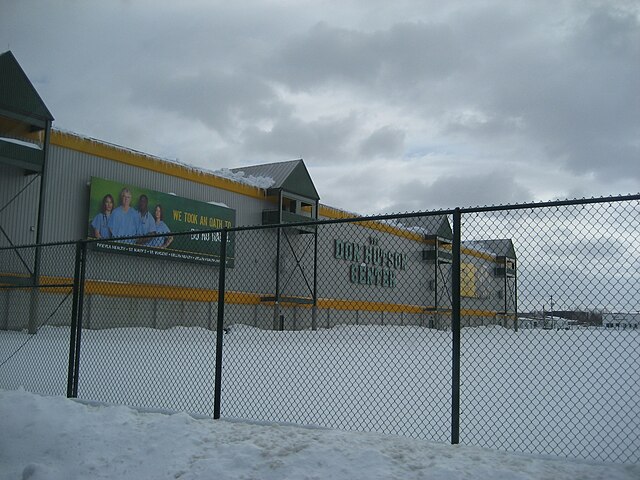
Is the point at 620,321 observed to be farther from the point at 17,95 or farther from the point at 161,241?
the point at 161,241

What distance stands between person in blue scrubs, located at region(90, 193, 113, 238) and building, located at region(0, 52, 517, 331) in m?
0.08

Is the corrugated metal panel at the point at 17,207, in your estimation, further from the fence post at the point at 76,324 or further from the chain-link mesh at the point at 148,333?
the fence post at the point at 76,324

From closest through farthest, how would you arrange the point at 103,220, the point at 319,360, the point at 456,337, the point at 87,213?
the point at 456,337, the point at 319,360, the point at 87,213, the point at 103,220

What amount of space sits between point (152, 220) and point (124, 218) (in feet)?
3.80

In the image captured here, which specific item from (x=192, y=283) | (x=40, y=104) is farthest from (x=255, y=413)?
(x=192, y=283)

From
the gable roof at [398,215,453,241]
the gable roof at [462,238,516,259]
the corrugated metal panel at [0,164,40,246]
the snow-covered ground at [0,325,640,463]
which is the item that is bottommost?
the snow-covered ground at [0,325,640,463]

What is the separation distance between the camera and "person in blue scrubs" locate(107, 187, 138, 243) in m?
20.9

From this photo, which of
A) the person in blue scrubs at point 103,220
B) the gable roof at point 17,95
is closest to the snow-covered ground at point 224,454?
the gable roof at point 17,95

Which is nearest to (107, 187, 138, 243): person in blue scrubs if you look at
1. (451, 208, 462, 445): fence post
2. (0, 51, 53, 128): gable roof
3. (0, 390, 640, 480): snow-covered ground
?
(0, 51, 53, 128): gable roof

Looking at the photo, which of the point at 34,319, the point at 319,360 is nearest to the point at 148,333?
the point at 34,319

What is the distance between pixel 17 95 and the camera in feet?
58.0

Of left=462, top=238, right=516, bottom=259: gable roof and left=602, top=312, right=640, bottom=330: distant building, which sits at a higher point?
left=462, top=238, right=516, bottom=259: gable roof

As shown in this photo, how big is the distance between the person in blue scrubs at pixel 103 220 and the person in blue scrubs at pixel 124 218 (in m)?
0.16

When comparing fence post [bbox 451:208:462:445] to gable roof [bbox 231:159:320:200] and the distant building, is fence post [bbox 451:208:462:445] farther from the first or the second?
gable roof [bbox 231:159:320:200]
